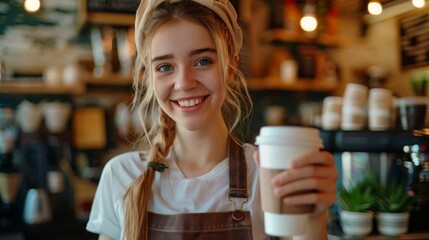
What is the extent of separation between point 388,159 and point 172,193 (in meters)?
1.48

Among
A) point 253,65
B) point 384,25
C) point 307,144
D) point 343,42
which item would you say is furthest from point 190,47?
point 384,25

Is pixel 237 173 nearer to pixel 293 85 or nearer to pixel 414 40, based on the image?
pixel 293 85

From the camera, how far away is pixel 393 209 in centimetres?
198

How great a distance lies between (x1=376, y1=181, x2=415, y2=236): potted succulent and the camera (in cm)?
196

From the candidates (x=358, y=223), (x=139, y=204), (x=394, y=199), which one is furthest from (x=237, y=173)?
(x=394, y=199)

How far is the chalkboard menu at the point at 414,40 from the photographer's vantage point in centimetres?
371

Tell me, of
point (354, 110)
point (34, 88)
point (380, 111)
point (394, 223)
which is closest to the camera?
point (394, 223)

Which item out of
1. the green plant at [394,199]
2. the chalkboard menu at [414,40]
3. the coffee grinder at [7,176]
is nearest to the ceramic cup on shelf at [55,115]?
the coffee grinder at [7,176]

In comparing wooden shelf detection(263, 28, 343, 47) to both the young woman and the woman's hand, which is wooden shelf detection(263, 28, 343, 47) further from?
the woman's hand

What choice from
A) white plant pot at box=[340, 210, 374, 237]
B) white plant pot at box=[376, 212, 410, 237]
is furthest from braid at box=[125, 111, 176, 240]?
white plant pot at box=[376, 212, 410, 237]

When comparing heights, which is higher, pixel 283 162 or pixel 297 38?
pixel 297 38

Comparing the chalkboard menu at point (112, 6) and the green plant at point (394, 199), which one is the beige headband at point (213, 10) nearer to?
the green plant at point (394, 199)

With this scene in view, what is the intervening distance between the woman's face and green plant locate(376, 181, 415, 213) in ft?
4.16

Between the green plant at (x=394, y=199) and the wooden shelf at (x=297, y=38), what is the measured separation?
2.14 metres
